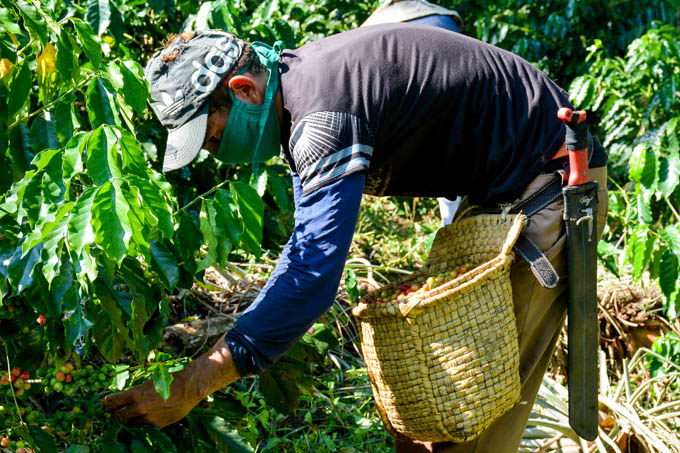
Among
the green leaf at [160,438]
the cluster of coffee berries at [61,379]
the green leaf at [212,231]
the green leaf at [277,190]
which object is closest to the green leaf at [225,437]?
the green leaf at [160,438]

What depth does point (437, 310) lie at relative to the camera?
183 cm

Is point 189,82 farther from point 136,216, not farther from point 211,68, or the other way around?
point 136,216

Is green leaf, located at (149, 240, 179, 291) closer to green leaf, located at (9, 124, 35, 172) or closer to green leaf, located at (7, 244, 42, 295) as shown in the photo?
green leaf, located at (7, 244, 42, 295)

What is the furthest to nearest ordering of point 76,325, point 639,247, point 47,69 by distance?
1. point 639,247
2. point 47,69
3. point 76,325

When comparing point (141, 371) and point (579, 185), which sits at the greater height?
point (579, 185)

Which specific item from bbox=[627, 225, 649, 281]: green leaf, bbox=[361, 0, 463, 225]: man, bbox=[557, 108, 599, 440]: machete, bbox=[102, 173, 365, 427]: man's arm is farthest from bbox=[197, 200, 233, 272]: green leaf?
bbox=[627, 225, 649, 281]: green leaf

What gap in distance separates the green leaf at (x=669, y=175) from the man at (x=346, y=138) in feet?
4.62

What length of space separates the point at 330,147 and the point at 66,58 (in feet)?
2.28

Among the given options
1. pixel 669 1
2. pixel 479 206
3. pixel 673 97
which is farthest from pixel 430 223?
pixel 479 206

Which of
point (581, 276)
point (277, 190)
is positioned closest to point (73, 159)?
point (581, 276)

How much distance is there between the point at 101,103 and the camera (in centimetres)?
189

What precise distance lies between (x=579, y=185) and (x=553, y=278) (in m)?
0.24

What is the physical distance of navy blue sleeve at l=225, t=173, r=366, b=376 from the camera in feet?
5.41

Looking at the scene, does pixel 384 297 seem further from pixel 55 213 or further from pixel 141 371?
pixel 55 213
